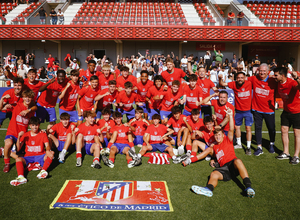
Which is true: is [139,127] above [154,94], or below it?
below

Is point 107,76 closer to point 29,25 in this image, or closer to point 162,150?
point 162,150

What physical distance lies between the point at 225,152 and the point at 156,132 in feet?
6.76

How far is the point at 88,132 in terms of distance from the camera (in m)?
6.01

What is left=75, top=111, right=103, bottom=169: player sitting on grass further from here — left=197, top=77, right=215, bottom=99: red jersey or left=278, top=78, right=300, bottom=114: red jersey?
left=278, top=78, right=300, bottom=114: red jersey

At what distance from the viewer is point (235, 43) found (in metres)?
24.4

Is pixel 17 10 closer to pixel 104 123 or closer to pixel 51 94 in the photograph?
pixel 51 94

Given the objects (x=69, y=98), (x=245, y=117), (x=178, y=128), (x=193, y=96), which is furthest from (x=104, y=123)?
(x=245, y=117)

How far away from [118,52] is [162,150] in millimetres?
19898

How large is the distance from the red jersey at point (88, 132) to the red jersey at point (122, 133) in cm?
49

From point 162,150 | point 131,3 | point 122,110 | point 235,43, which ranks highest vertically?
point 131,3

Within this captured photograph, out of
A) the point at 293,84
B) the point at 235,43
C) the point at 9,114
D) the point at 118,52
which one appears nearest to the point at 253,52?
the point at 235,43

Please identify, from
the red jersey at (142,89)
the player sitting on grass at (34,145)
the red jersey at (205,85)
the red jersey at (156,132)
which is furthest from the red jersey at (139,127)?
the player sitting on grass at (34,145)

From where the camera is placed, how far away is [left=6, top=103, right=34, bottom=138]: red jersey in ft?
17.8

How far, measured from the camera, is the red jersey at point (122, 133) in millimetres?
6207
